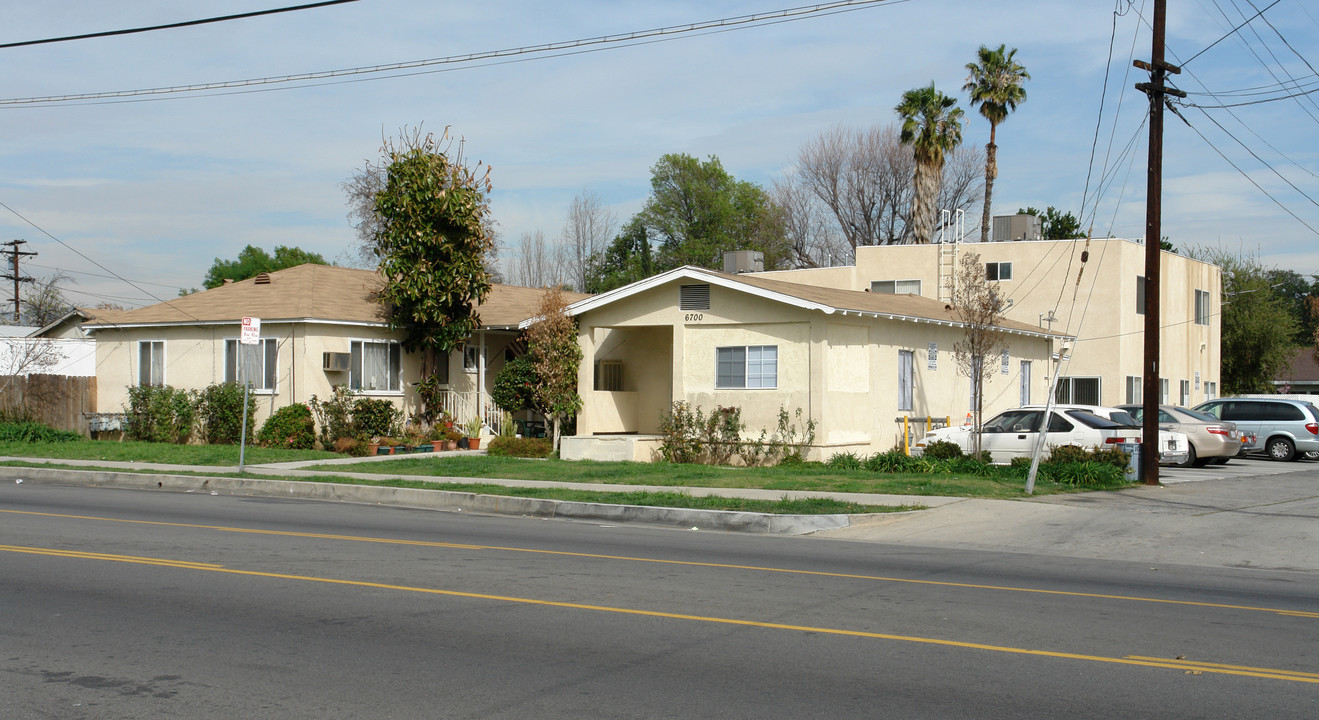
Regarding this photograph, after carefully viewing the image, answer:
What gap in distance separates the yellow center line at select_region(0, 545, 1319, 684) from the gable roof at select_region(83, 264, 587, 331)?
50.7 feet

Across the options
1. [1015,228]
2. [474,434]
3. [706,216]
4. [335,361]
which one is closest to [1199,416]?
[1015,228]

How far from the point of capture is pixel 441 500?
57.5ft

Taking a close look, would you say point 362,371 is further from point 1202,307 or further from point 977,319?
point 1202,307

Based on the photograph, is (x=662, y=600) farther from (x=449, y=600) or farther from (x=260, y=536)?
(x=260, y=536)

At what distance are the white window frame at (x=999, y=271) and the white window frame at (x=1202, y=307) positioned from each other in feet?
30.1

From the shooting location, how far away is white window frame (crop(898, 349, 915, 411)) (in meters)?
25.0

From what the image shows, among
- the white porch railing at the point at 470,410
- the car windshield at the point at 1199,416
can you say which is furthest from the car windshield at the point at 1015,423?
the white porch railing at the point at 470,410

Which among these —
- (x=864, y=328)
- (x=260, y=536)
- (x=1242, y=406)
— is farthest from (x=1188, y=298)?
(x=260, y=536)

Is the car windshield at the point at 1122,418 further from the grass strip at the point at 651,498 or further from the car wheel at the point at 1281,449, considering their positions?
the grass strip at the point at 651,498

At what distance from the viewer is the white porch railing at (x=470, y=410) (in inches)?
1128

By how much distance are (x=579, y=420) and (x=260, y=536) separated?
13758mm

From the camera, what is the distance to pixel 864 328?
934 inches

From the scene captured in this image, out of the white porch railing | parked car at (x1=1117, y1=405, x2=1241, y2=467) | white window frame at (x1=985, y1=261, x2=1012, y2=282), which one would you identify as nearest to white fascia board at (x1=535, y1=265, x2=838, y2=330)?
the white porch railing

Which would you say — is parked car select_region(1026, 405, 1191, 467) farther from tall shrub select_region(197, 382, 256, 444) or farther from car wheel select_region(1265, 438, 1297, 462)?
tall shrub select_region(197, 382, 256, 444)
